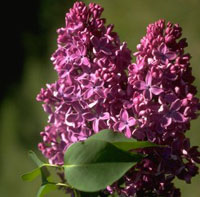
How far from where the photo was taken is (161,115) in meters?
0.48

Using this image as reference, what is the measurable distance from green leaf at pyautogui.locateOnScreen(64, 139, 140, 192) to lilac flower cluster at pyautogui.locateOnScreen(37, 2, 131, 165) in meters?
0.05

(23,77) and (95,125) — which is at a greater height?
(23,77)

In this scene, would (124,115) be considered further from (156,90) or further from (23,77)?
(23,77)

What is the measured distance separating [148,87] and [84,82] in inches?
2.9

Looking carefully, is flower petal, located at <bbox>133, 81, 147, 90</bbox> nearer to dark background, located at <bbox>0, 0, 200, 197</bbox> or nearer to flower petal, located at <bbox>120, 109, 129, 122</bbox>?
flower petal, located at <bbox>120, 109, 129, 122</bbox>

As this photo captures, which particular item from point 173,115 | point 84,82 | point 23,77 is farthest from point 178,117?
point 23,77

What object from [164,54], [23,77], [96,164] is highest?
[23,77]

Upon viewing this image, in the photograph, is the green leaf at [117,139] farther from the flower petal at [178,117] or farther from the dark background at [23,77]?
the dark background at [23,77]

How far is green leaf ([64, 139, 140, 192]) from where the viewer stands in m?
0.42

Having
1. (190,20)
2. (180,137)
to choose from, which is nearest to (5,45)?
(190,20)

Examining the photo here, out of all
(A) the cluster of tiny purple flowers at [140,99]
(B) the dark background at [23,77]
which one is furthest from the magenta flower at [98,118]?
(B) the dark background at [23,77]

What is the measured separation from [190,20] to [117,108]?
2.15 ft

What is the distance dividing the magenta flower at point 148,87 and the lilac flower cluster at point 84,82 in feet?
0.07

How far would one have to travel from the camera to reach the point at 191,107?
486 mm
